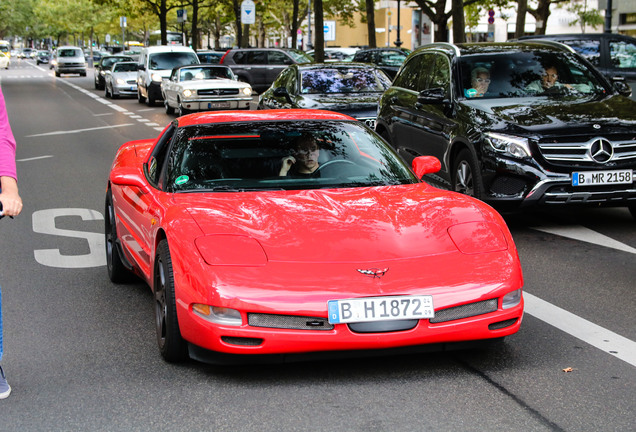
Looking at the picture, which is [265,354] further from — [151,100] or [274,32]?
[274,32]

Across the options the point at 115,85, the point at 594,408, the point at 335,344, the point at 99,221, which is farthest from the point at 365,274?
the point at 115,85

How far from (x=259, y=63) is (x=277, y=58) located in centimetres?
72

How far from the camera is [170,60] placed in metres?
32.1

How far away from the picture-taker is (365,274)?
4668 millimetres

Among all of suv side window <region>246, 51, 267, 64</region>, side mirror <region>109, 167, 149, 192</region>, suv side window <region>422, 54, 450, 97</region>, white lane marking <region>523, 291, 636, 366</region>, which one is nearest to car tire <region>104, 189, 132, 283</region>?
side mirror <region>109, 167, 149, 192</region>

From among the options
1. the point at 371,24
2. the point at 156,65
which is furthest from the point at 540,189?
the point at 371,24

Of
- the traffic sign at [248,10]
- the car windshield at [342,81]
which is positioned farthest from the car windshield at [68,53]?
the car windshield at [342,81]

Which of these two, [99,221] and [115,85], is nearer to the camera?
[99,221]

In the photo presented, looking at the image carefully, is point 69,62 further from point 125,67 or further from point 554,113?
point 554,113

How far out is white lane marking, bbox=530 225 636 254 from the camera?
8.33m

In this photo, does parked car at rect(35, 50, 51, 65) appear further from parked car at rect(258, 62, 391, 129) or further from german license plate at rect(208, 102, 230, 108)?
parked car at rect(258, 62, 391, 129)

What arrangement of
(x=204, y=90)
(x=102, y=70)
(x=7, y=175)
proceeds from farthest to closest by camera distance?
1. (x=102, y=70)
2. (x=204, y=90)
3. (x=7, y=175)

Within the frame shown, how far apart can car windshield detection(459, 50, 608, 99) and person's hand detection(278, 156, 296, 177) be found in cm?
426

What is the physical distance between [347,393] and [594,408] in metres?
1.07
